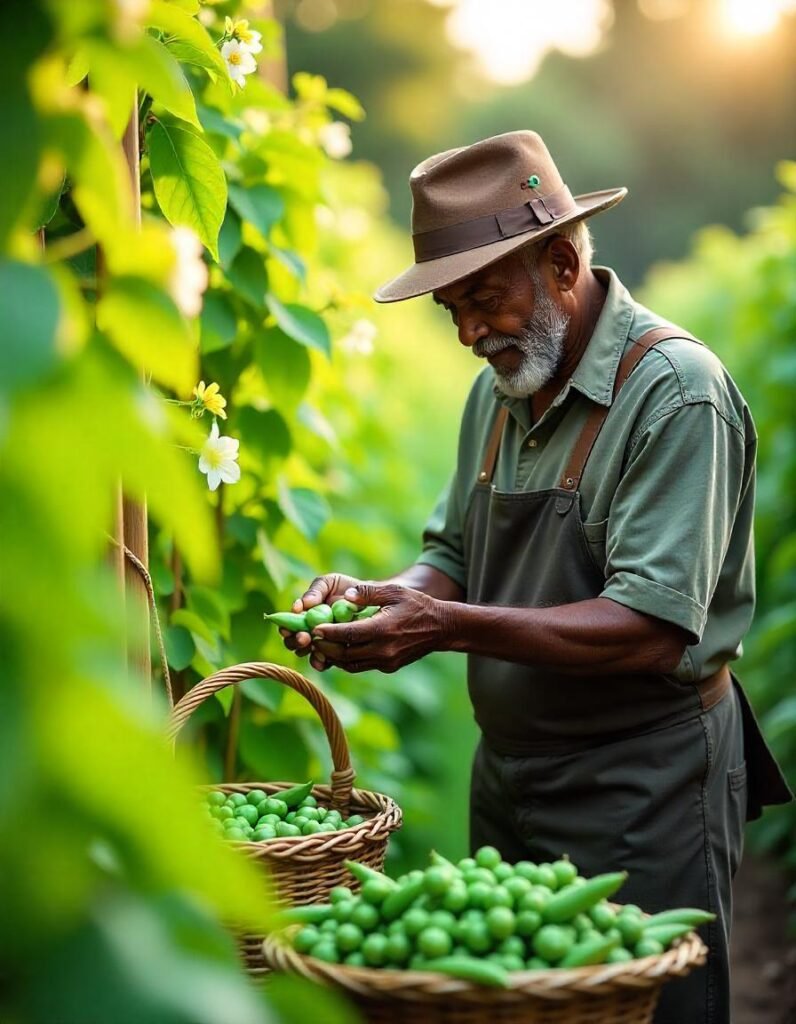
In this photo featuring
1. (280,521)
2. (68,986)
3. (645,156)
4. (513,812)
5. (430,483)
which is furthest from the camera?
(645,156)

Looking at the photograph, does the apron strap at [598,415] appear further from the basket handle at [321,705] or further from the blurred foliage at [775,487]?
the blurred foliage at [775,487]

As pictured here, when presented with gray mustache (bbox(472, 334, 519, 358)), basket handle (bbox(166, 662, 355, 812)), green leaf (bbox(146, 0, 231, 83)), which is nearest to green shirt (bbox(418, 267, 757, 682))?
gray mustache (bbox(472, 334, 519, 358))

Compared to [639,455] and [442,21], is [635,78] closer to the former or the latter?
[442,21]

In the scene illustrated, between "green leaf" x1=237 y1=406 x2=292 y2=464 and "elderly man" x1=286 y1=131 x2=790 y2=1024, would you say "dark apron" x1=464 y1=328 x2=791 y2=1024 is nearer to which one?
"elderly man" x1=286 y1=131 x2=790 y2=1024

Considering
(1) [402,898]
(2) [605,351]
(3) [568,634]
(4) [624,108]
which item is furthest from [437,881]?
(4) [624,108]

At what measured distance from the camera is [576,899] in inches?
63.4

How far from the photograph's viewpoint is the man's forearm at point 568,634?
2.26m

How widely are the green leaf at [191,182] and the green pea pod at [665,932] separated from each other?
1328 mm

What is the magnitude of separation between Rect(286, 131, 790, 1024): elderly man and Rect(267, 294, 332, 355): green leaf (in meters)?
0.25

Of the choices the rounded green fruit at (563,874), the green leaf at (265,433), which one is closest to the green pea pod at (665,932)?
the rounded green fruit at (563,874)

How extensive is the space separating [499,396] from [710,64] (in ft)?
156

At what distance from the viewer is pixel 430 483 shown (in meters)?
8.19

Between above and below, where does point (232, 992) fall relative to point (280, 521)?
below

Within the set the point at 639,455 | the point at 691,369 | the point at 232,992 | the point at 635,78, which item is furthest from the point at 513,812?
the point at 635,78
